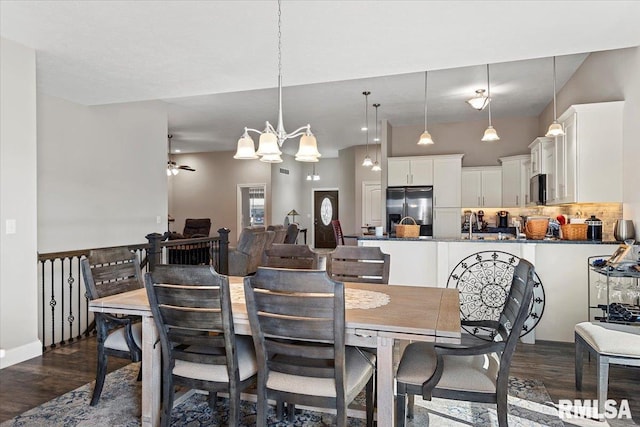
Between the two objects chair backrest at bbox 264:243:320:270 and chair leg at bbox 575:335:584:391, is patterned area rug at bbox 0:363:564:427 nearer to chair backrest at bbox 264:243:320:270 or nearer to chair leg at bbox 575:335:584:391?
chair leg at bbox 575:335:584:391

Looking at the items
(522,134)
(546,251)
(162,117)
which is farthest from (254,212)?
(546,251)

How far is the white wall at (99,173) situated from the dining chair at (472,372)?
4.71m

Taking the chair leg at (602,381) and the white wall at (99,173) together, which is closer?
the chair leg at (602,381)

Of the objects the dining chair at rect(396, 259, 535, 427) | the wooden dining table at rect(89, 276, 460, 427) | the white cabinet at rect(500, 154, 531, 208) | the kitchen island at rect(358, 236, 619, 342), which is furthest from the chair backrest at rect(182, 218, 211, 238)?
the dining chair at rect(396, 259, 535, 427)

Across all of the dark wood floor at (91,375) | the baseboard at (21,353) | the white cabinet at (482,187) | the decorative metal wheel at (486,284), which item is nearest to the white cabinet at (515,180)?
the white cabinet at (482,187)

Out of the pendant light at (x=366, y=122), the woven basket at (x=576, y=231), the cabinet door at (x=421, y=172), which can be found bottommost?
the woven basket at (x=576, y=231)

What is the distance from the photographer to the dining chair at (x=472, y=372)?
1.90 meters

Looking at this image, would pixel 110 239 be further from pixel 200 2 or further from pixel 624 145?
pixel 624 145

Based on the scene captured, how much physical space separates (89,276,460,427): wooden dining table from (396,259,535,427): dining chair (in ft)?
0.45

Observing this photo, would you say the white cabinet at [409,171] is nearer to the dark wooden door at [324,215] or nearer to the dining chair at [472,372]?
the dark wooden door at [324,215]

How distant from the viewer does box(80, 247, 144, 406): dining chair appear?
2.51 metres

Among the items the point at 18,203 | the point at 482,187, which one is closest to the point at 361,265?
the point at 18,203

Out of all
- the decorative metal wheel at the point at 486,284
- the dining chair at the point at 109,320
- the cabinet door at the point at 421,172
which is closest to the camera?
the dining chair at the point at 109,320

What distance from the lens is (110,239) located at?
18.7 ft
